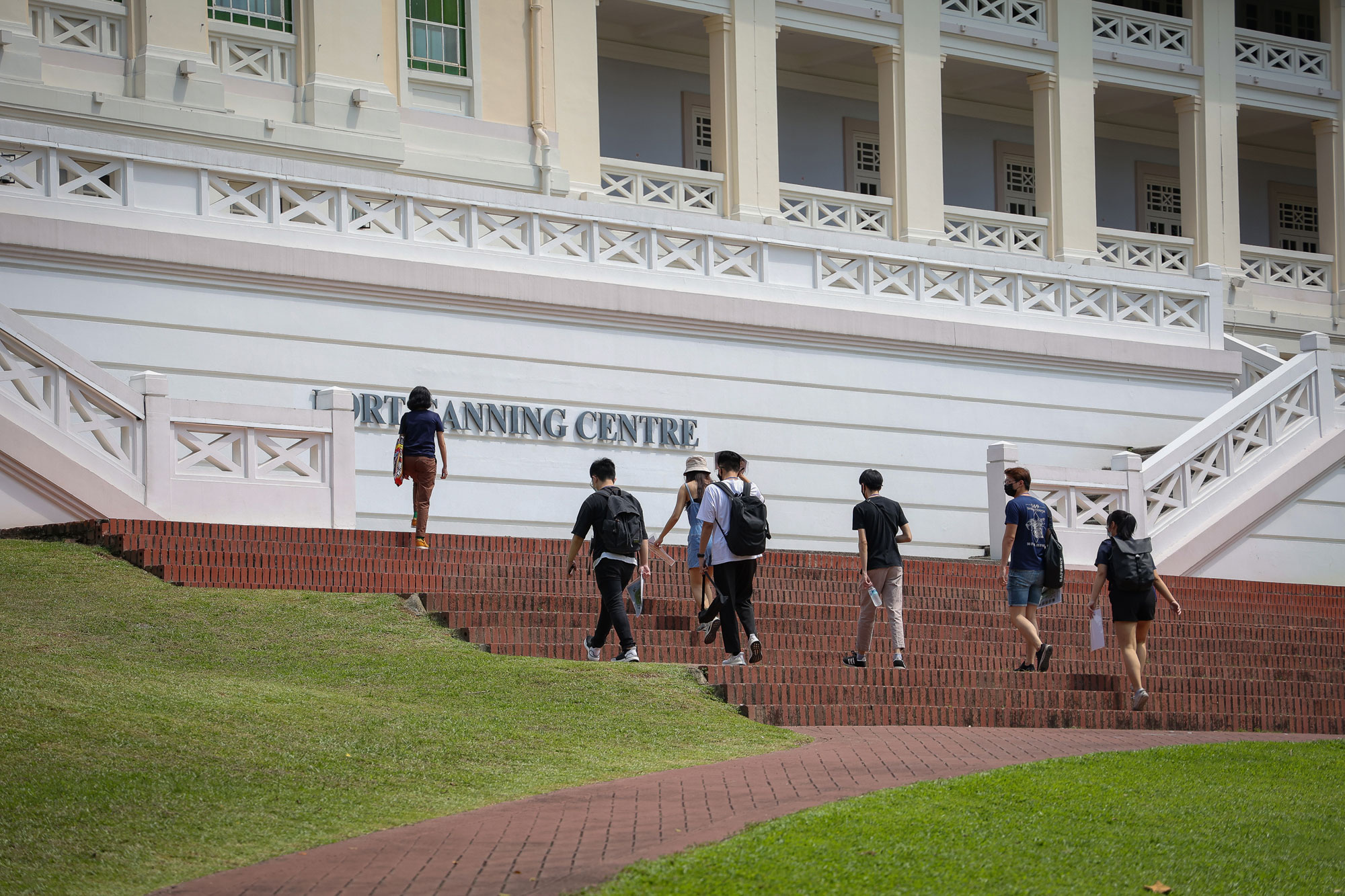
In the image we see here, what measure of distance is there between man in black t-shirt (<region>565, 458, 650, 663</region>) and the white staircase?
416cm

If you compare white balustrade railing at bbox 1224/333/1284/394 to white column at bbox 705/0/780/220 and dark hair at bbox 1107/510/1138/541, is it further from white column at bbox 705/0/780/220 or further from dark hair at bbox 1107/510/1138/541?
dark hair at bbox 1107/510/1138/541

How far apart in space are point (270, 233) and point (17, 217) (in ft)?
8.31

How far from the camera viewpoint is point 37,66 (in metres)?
20.7

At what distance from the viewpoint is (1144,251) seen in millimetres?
30344

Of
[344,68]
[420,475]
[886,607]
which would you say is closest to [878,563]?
[886,607]

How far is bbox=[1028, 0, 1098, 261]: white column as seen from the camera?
2902 centimetres

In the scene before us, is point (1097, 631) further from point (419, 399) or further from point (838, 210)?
point (838, 210)

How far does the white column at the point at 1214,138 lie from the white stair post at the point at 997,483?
13386mm

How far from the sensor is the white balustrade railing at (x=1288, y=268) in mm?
30625

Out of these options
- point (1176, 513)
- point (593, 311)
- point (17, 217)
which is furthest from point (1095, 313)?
point (17, 217)

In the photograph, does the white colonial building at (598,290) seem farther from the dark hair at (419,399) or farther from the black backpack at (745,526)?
the black backpack at (745,526)

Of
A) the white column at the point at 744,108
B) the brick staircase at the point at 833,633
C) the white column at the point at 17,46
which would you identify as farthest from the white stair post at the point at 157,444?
the white column at the point at 744,108

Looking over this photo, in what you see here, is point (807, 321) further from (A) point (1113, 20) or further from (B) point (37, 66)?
(A) point (1113, 20)

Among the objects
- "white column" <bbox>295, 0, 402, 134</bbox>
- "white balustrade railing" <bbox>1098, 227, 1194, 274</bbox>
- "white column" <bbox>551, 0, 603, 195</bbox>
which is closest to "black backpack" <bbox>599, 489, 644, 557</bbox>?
"white column" <bbox>295, 0, 402, 134</bbox>
